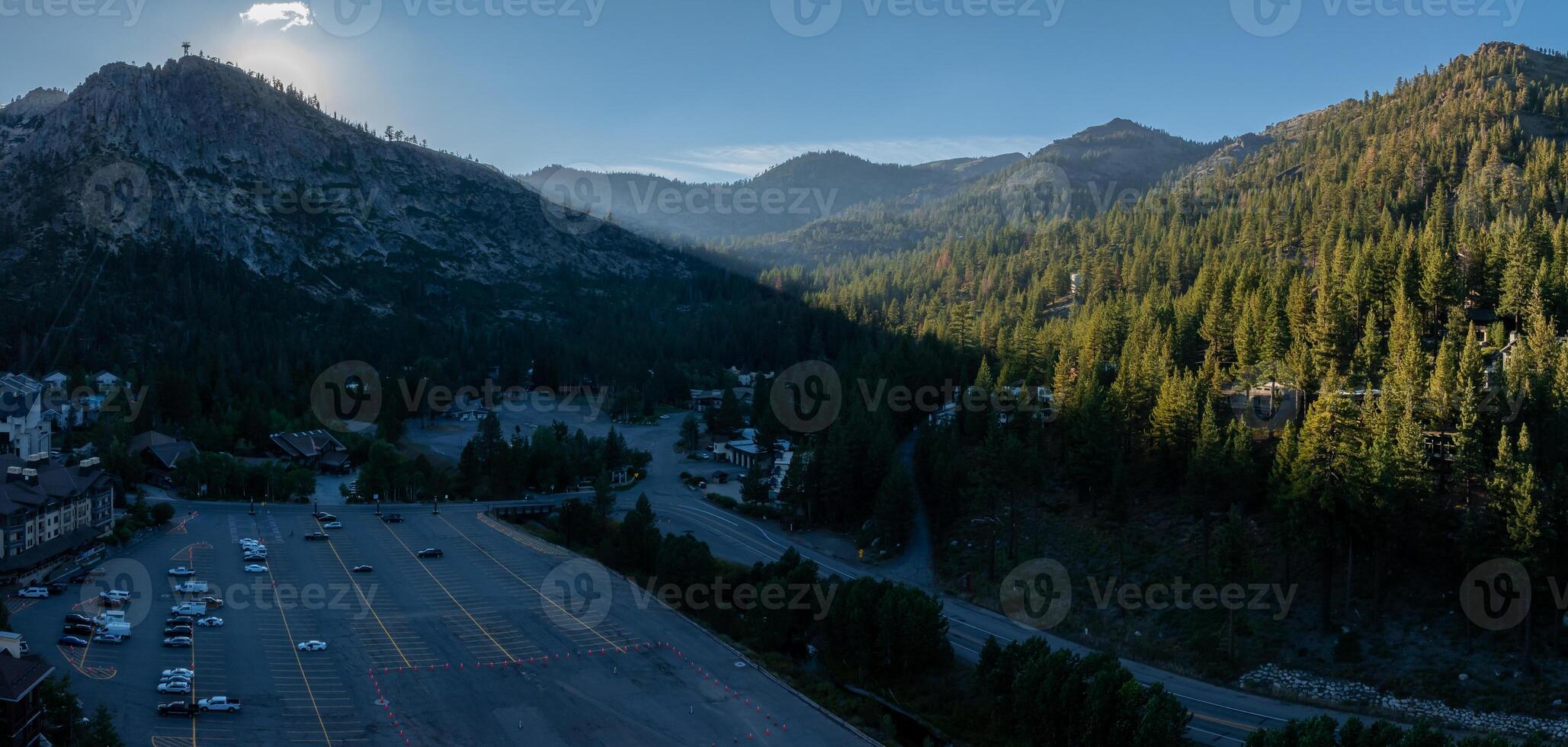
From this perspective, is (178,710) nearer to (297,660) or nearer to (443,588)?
(297,660)

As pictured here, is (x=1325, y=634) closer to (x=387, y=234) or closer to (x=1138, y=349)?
(x=1138, y=349)

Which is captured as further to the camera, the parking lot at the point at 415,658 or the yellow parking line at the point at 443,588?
the yellow parking line at the point at 443,588

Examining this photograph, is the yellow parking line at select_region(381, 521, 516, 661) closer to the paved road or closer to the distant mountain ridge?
the paved road

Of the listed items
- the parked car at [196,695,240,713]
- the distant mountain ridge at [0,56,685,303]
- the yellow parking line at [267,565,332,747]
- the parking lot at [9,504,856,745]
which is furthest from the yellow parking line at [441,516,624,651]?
the distant mountain ridge at [0,56,685,303]

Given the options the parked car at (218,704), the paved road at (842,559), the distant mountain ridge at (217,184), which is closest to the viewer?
the parked car at (218,704)

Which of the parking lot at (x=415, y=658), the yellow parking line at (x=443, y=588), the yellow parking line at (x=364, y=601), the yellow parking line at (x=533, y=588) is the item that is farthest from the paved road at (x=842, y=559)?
the yellow parking line at (x=364, y=601)

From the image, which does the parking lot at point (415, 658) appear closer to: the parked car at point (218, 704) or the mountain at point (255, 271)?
the parked car at point (218, 704)
